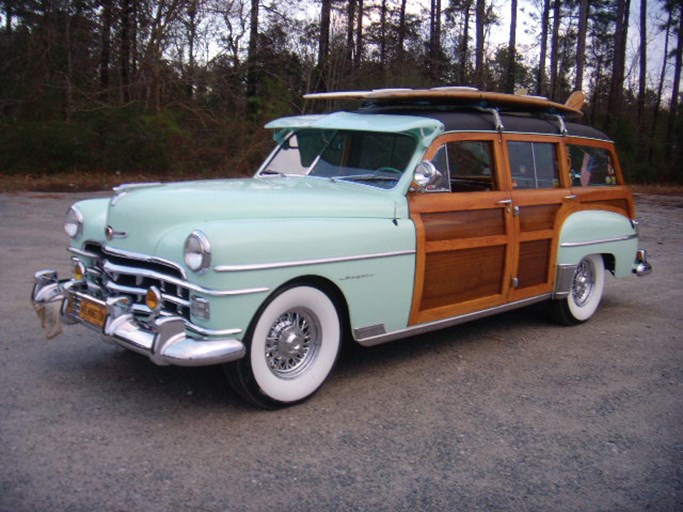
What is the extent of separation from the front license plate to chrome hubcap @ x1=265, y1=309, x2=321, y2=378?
0.96 m

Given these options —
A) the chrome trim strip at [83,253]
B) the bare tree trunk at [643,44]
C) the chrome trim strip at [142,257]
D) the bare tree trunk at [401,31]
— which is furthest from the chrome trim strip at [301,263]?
the bare tree trunk at [643,44]

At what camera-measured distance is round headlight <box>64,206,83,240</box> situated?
14.9 ft

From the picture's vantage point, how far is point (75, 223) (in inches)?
180

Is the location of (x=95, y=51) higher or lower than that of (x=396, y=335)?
higher

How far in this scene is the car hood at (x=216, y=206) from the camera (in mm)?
3900

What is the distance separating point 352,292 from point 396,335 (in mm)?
554

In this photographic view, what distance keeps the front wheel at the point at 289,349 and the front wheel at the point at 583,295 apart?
283 centimetres

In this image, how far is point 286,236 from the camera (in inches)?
153

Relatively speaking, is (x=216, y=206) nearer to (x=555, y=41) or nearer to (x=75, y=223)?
(x=75, y=223)

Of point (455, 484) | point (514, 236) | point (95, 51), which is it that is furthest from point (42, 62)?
point (455, 484)

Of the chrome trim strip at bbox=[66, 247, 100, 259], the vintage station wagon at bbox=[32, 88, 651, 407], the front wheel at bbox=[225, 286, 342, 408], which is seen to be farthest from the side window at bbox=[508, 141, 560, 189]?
the chrome trim strip at bbox=[66, 247, 100, 259]

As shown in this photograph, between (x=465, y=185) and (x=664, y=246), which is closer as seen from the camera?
(x=465, y=185)

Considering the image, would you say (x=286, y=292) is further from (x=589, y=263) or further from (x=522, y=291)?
(x=589, y=263)

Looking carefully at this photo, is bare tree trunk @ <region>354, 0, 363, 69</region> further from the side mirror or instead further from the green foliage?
the side mirror
